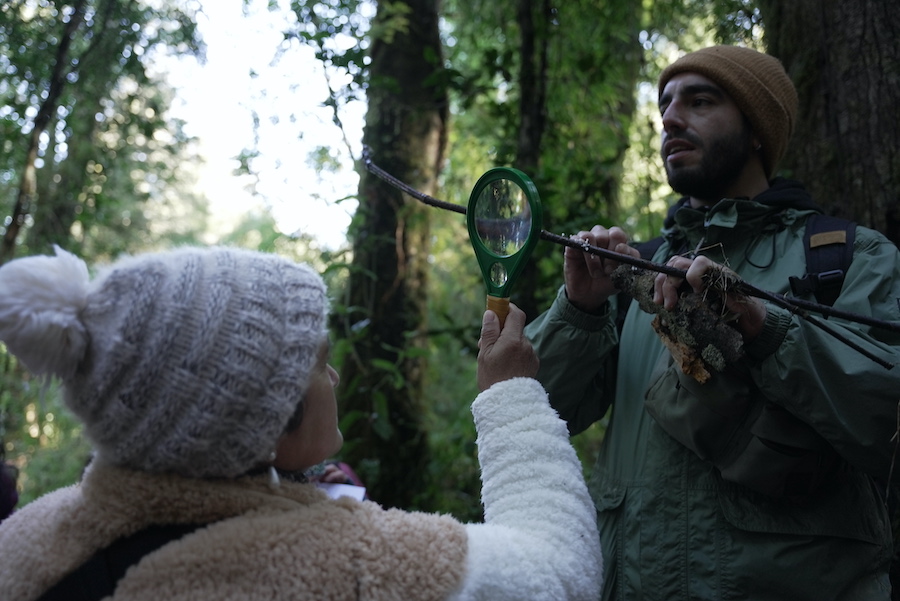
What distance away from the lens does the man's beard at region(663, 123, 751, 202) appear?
228 cm

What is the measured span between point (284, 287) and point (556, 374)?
3.71ft

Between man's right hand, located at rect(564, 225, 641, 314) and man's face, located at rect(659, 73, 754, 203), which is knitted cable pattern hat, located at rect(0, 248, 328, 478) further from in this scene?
man's face, located at rect(659, 73, 754, 203)

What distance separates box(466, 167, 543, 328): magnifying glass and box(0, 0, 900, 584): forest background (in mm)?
1683

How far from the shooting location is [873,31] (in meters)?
2.63

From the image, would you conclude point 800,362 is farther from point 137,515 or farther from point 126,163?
point 126,163

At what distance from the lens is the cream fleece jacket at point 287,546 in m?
1.13

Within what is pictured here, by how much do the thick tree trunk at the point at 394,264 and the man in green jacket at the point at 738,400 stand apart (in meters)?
2.01

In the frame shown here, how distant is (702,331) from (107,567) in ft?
4.59

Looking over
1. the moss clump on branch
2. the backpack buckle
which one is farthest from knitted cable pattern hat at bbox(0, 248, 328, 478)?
the backpack buckle

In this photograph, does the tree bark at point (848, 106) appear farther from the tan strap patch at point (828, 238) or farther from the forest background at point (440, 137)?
the tan strap patch at point (828, 238)

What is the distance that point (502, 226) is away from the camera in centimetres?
188

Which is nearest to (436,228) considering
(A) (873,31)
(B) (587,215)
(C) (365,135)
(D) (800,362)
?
(C) (365,135)

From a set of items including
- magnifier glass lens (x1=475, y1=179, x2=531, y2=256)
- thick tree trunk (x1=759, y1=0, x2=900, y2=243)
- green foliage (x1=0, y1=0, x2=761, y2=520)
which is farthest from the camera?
green foliage (x1=0, y1=0, x2=761, y2=520)

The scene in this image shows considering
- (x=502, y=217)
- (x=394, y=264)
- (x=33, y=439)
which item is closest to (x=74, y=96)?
(x=33, y=439)
